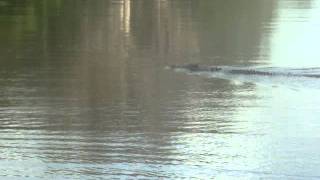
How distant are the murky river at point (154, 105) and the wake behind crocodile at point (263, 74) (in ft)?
0.18

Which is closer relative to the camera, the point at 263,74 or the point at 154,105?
the point at 154,105

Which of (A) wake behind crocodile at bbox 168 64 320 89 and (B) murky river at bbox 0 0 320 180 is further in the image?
(A) wake behind crocodile at bbox 168 64 320 89

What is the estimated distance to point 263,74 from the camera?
559 inches

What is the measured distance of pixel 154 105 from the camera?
36.9ft

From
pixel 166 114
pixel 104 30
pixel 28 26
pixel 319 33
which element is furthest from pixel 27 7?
pixel 166 114

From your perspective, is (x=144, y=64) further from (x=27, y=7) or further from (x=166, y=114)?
(x=27, y=7)

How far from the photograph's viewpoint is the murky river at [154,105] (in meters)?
8.06

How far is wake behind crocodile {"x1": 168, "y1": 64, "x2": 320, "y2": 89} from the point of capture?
13.4m

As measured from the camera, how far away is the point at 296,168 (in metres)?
7.88

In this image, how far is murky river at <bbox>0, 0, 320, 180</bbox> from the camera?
8.06 meters

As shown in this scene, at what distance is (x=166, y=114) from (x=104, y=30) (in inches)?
447

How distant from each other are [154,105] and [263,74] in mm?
3513

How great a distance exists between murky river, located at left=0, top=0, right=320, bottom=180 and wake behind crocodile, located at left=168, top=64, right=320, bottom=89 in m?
0.06

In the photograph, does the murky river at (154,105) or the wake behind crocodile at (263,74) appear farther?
the wake behind crocodile at (263,74)
